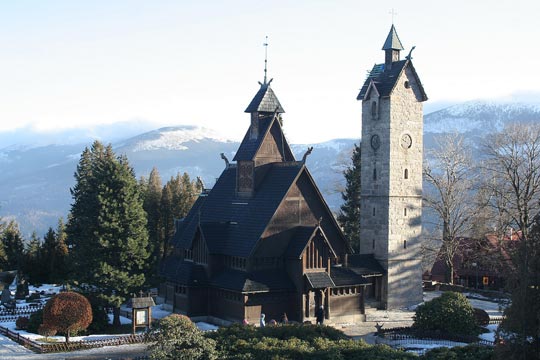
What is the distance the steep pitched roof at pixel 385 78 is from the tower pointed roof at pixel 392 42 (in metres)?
1.20

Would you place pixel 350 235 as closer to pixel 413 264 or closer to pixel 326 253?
pixel 413 264

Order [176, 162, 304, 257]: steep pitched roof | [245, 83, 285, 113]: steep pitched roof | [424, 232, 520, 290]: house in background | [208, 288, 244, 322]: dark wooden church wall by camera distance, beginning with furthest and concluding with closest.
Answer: [424, 232, 520, 290]: house in background → [245, 83, 285, 113]: steep pitched roof → [176, 162, 304, 257]: steep pitched roof → [208, 288, 244, 322]: dark wooden church wall

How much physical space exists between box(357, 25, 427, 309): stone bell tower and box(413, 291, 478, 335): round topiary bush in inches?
468

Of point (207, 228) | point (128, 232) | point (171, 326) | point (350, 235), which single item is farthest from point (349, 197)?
point (171, 326)

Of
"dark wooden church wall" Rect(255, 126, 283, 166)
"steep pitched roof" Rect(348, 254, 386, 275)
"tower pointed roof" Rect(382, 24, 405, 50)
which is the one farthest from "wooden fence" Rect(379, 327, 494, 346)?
"tower pointed roof" Rect(382, 24, 405, 50)

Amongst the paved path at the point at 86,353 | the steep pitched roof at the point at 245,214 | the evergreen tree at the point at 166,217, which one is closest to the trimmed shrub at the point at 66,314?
the paved path at the point at 86,353

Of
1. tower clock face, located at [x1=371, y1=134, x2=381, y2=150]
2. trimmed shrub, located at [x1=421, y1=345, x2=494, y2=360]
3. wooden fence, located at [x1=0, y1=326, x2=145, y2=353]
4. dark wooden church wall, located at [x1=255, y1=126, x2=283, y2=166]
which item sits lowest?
wooden fence, located at [x1=0, y1=326, x2=145, y2=353]

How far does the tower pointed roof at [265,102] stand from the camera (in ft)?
147

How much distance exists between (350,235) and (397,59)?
16821mm

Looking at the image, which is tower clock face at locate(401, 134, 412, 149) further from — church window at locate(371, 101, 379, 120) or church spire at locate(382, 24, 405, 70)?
church spire at locate(382, 24, 405, 70)

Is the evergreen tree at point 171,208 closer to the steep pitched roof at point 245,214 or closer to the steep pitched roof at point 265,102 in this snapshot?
the steep pitched roof at point 245,214

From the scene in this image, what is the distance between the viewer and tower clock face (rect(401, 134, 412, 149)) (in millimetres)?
49513

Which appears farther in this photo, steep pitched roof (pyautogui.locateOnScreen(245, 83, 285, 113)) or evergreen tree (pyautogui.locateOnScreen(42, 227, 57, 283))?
evergreen tree (pyautogui.locateOnScreen(42, 227, 57, 283))

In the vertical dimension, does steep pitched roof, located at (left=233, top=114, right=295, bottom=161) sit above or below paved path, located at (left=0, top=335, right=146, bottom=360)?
above
